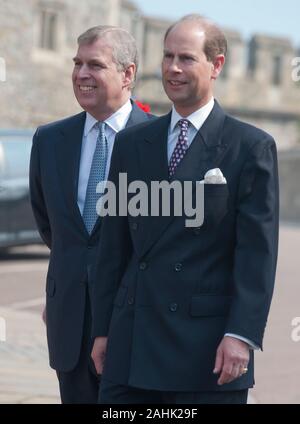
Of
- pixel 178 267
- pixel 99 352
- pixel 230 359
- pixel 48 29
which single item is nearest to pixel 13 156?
pixel 99 352

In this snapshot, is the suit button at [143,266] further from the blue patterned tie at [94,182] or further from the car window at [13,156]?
the car window at [13,156]

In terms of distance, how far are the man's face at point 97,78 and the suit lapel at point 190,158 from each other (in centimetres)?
59

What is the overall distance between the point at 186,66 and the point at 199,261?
643mm

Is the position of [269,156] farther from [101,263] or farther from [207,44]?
[101,263]

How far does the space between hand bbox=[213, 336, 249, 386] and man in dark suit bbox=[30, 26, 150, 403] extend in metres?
0.85

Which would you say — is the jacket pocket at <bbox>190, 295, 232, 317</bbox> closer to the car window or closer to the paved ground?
the paved ground

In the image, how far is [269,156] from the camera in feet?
12.1

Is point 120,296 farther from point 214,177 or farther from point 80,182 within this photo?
point 80,182

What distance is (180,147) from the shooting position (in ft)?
12.4

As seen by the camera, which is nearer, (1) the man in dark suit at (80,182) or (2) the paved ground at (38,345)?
(1) the man in dark suit at (80,182)

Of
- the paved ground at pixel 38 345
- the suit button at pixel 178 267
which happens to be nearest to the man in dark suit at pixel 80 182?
the suit button at pixel 178 267

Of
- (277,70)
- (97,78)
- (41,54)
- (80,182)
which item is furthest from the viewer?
(277,70)

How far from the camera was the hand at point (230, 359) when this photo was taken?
3494mm

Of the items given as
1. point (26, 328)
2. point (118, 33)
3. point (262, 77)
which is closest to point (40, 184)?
point (118, 33)
